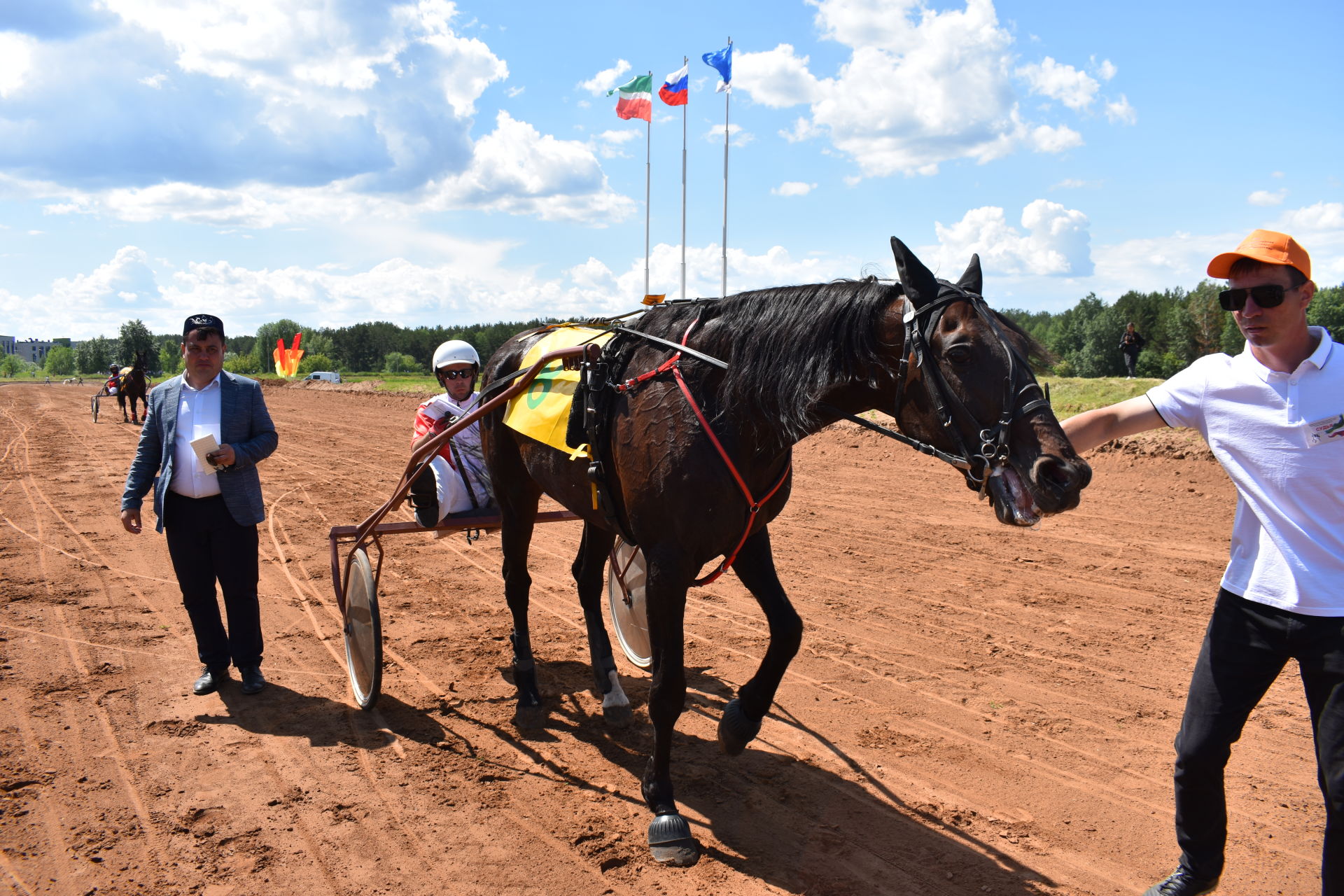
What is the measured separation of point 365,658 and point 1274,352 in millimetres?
4484

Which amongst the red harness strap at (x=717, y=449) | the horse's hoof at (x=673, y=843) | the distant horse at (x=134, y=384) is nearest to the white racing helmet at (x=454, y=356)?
the red harness strap at (x=717, y=449)

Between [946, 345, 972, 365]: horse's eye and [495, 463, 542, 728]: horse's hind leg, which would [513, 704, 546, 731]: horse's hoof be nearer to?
[495, 463, 542, 728]: horse's hind leg

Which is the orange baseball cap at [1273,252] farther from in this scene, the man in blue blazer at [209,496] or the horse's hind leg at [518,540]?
the man in blue blazer at [209,496]

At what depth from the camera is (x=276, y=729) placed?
4367mm

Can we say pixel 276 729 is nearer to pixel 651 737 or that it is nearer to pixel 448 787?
pixel 448 787

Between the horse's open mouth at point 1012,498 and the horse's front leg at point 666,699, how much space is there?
1289 millimetres

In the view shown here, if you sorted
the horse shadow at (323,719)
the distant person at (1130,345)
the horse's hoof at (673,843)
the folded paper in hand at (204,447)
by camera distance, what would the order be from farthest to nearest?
1. the distant person at (1130,345)
2. the folded paper in hand at (204,447)
3. the horse shadow at (323,719)
4. the horse's hoof at (673,843)

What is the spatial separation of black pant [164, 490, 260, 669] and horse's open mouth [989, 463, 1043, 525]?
14.1 feet

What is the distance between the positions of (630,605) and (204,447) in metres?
2.64

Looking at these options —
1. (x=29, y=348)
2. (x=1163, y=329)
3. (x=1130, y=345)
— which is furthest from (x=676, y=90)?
(x=29, y=348)

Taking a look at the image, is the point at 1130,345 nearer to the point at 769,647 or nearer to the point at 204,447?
the point at 769,647

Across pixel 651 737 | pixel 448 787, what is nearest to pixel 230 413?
pixel 448 787

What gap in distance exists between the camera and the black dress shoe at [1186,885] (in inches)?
108

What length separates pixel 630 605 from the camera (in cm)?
521
